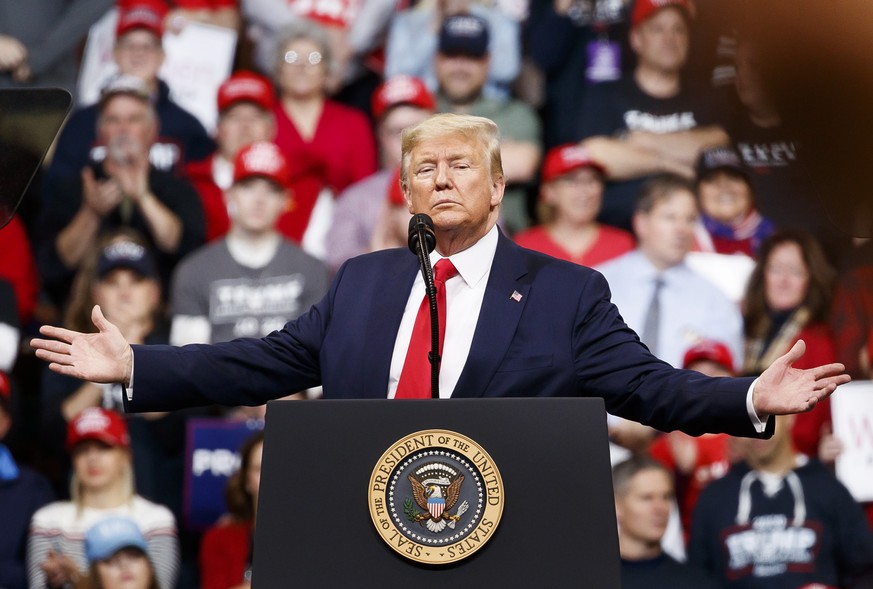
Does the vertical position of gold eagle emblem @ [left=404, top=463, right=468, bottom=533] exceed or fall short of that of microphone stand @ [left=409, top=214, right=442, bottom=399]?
it falls short

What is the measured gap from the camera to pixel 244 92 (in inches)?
244

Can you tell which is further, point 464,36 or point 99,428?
point 464,36

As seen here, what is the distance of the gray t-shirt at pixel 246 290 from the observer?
18.3 feet

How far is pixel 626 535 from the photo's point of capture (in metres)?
5.18

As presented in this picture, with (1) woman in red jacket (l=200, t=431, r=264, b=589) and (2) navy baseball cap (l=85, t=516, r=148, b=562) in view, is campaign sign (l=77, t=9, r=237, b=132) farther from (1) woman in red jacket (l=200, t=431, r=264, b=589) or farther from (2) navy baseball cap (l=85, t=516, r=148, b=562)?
(2) navy baseball cap (l=85, t=516, r=148, b=562)

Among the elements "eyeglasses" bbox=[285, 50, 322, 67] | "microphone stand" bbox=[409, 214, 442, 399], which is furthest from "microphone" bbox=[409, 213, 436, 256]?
"eyeglasses" bbox=[285, 50, 322, 67]

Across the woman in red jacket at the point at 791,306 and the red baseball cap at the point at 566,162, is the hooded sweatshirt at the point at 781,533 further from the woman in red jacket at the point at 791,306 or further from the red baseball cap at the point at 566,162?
the red baseball cap at the point at 566,162

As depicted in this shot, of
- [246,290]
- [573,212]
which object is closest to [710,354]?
[573,212]

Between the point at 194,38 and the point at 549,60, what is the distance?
173cm

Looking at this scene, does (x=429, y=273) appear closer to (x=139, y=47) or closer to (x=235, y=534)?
(x=235, y=534)

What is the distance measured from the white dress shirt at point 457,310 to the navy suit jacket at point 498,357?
0.8 inches

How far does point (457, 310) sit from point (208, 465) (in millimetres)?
2995

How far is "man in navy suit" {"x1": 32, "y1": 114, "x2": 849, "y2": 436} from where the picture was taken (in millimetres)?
2457

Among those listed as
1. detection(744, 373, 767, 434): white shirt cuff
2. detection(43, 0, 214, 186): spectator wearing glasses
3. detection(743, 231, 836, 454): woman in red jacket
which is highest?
detection(43, 0, 214, 186): spectator wearing glasses
